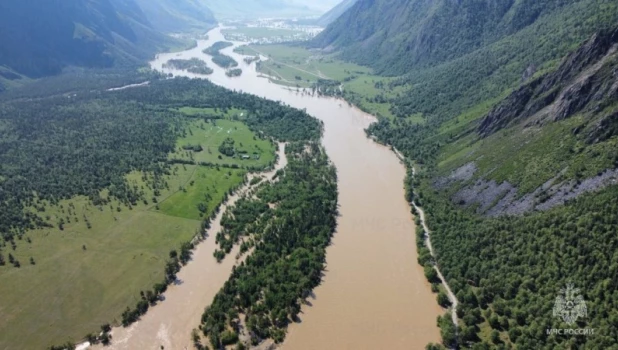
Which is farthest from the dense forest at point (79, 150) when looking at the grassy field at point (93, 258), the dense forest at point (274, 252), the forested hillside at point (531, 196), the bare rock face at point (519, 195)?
the bare rock face at point (519, 195)

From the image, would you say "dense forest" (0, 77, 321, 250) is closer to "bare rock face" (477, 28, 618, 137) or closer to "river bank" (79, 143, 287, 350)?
"river bank" (79, 143, 287, 350)

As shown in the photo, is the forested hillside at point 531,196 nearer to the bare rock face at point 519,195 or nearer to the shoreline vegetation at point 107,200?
the bare rock face at point 519,195

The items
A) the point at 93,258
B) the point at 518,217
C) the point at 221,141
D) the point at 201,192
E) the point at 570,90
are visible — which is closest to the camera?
the point at 518,217

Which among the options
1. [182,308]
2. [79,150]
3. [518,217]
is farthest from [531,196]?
[79,150]

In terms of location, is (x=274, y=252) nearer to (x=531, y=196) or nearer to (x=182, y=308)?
(x=182, y=308)

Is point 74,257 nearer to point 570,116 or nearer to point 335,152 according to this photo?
point 335,152

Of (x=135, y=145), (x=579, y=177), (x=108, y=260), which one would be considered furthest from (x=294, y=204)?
(x=135, y=145)
